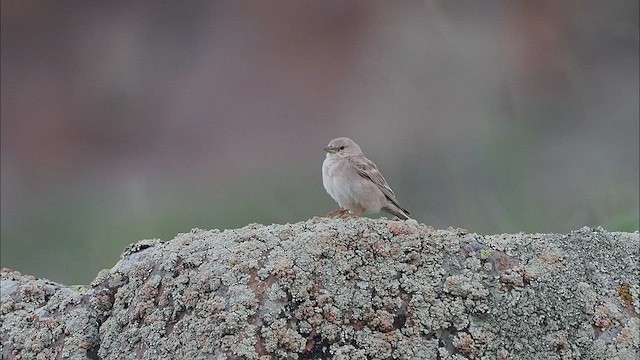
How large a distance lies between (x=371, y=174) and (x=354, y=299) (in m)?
2.46

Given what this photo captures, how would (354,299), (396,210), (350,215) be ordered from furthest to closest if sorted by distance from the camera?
(396,210) → (350,215) → (354,299)

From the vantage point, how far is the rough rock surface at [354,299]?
138 inches

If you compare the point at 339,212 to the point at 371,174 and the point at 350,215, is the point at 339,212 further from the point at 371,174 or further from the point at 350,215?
the point at 371,174

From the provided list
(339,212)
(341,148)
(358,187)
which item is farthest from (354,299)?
(341,148)

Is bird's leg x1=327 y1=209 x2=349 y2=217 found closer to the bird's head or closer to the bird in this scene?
the bird

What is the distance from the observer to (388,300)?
361 centimetres

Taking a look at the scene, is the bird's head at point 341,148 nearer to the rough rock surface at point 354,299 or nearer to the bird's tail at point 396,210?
the bird's tail at point 396,210

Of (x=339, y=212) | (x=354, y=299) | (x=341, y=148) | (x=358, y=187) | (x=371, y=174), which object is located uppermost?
(x=341, y=148)

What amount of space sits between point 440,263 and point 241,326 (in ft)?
3.10

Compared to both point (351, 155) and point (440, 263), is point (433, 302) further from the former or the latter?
point (351, 155)

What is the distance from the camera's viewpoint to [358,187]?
5.85 meters

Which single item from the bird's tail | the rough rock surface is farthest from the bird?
the rough rock surface

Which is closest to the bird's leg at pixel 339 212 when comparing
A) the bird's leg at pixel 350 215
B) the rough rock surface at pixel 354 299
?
the bird's leg at pixel 350 215

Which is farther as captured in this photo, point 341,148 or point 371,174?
point 341,148
